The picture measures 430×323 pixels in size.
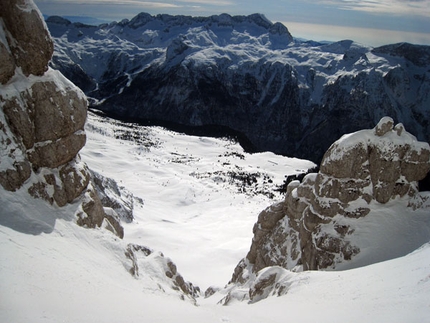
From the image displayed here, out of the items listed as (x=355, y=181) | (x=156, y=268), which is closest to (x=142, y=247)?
(x=156, y=268)

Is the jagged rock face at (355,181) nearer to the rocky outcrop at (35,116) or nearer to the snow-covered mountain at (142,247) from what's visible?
the snow-covered mountain at (142,247)

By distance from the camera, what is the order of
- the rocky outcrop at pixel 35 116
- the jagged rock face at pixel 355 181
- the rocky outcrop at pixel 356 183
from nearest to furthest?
the rocky outcrop at pixel 35 116
the rocky outcrop at pixel 356 183
the jagged rock face at pixel 355 181

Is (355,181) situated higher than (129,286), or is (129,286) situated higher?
(355,181)

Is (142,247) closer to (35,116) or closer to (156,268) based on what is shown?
(156,268)

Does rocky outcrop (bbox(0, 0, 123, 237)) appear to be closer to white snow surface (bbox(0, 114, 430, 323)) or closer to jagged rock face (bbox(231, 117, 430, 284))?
white snow surface (bbox(0, 114, 430, 323))

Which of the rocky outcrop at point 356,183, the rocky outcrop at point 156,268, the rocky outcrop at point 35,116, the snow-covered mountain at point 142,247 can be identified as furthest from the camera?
the rocky outcrop at point 356,183

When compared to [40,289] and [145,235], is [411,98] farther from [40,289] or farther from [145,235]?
[40,289]

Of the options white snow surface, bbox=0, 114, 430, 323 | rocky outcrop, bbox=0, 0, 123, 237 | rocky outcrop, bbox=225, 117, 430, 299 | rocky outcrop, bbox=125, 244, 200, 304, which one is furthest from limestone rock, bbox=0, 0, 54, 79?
rocky outcrop, bbox=225, 117, 430, 299

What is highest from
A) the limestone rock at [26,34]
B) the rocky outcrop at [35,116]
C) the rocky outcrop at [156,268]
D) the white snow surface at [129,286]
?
the limestone rock at [26,34]

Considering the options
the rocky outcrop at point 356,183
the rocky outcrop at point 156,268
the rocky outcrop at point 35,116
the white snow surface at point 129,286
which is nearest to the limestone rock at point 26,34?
the rocky outcrop at point 35,116
